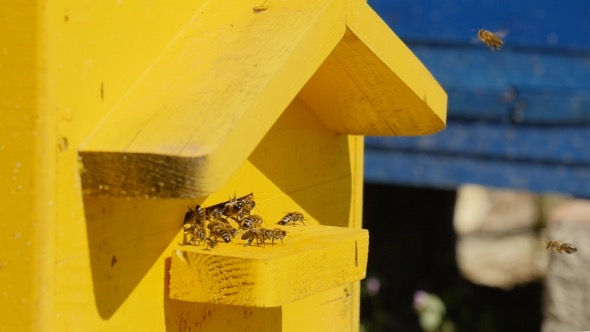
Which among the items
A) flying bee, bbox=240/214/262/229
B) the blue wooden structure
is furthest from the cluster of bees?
the blue wooden structure

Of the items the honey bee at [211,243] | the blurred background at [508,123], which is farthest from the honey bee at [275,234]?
the blurred background at [508,123]

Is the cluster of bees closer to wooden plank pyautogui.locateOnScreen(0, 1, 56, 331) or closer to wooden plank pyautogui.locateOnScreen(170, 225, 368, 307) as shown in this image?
wooden plank pyautogui.locateOnScreen(170, 225, 368, 307)

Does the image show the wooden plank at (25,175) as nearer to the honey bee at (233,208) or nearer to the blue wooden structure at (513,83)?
the honey bee at (233,208)

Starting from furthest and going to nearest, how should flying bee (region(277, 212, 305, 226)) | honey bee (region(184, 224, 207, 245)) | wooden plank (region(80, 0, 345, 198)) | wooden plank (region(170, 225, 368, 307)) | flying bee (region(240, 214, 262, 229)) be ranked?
flying bee (region(277, 212, 305, 226)), flying bee (region(240, 214, 262, 229)), honey bee (region(184, 224, 207, 245)), wooden plank (region(170, 225, 368, 307)), wooden plank (region(80, 0, 345, 198))

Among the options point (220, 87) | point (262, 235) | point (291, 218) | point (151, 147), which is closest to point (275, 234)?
point (262, 235)

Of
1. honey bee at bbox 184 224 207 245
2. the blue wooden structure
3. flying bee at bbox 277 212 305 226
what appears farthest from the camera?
the blue wooden structure

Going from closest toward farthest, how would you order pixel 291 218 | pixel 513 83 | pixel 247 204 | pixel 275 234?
pixel 275 234
pixel 247 204
pixel 291 218
pixel 513 83

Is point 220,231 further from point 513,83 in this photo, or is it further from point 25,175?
point 513,83
